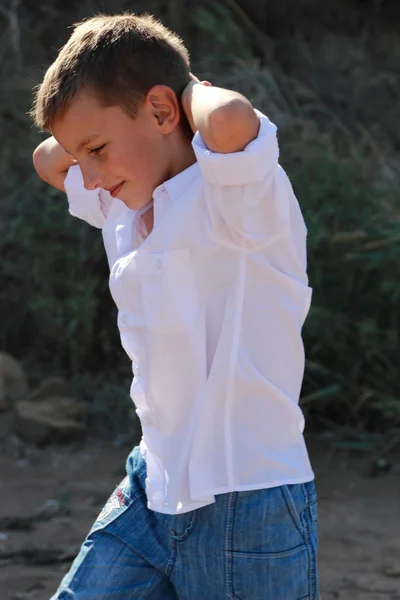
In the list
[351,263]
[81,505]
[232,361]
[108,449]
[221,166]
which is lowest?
[108,449]

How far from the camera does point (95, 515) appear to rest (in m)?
4.58

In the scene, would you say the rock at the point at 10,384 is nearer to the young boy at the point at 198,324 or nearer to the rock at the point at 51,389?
the rock at the point at 51,389

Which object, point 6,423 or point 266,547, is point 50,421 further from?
point 266,547

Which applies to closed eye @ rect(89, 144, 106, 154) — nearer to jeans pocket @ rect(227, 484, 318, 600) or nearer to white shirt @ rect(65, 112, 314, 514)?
white shirt @ rect(65, 112, 314, 514)

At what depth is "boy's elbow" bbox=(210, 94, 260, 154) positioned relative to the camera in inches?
75.4

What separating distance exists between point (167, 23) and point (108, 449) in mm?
2608

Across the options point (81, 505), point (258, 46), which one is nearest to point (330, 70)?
point (258, 46)

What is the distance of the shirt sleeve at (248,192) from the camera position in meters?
1.93

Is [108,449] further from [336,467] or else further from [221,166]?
[221,166]

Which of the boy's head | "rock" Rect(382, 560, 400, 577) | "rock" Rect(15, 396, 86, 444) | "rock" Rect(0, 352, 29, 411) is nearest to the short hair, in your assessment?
the boy's head

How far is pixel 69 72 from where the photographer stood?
2.12m

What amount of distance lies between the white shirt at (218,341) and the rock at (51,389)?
376cm

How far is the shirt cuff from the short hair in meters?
0.21

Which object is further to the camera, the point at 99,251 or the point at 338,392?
the point at 99,251
